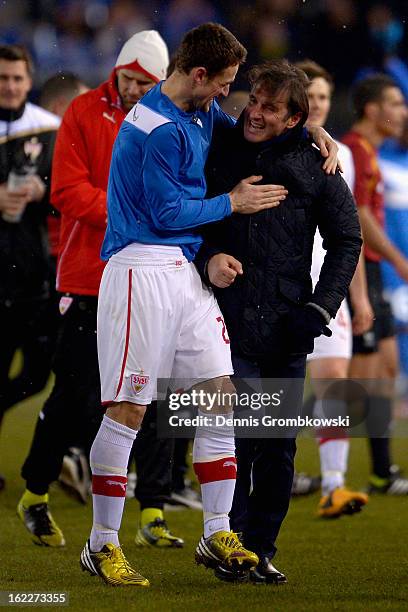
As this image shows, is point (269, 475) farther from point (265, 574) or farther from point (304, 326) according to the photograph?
point (304, 326)

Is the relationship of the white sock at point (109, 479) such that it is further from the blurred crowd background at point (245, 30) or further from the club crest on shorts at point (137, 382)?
the blurred crowd background at point (245, 30)

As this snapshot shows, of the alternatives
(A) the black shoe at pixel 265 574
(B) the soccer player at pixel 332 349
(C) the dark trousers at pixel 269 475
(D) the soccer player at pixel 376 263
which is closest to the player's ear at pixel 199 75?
(C) the dark trousers at pixel 269 475

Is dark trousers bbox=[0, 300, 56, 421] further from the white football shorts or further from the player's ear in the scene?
the player's ear

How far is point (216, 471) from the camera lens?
Answer: 15.7 ft

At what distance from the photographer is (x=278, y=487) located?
4930 millimetres

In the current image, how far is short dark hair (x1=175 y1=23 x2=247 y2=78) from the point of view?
4660 millimetres

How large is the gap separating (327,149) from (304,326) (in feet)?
2.22

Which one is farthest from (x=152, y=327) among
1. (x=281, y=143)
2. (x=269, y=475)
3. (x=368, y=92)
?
(x=368, y=92)

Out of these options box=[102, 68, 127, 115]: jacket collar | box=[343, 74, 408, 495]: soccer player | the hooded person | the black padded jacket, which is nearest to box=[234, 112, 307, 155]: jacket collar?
the black padded jacket

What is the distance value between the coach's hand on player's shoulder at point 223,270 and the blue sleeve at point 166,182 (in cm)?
18

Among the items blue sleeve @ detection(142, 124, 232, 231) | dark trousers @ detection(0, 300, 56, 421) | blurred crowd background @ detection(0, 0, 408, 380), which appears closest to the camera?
blue sleeve @ detection(142, 124, 232, 231)

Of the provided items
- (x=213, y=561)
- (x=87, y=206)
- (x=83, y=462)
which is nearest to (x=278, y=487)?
(x=213, y=561)

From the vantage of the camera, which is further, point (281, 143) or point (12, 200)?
point (12, 200)

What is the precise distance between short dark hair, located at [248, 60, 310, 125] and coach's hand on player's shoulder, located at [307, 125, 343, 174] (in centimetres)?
13
